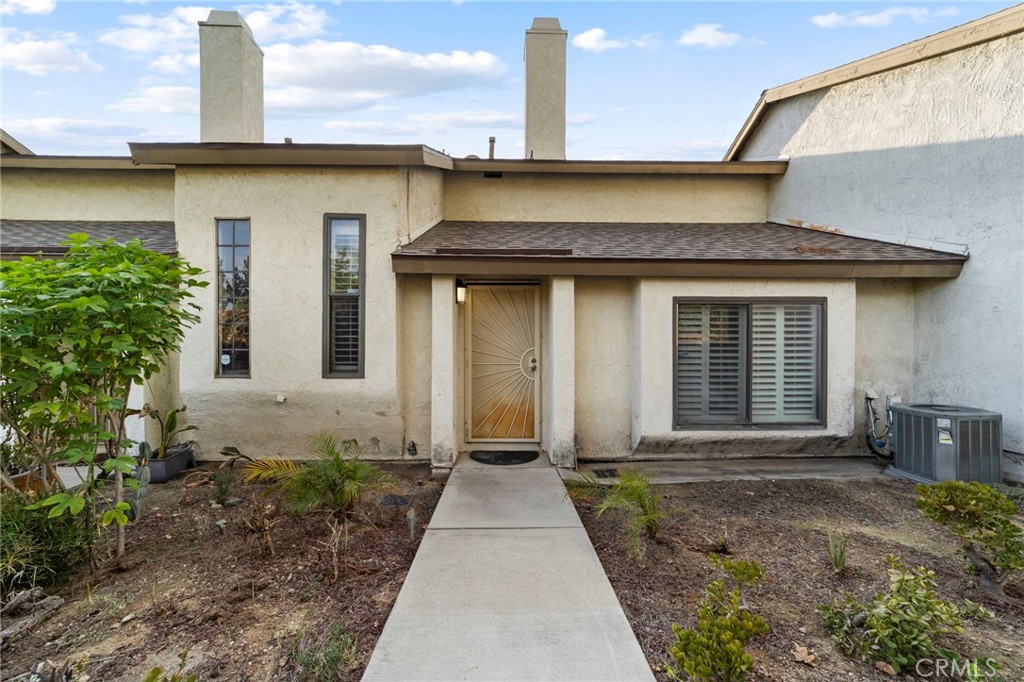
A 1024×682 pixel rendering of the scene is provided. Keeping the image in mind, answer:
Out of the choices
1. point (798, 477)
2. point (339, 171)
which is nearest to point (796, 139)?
point (798, 477)

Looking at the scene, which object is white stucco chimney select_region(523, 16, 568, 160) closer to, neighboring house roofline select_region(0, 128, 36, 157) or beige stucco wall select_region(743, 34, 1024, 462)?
beige stucco wall select_region(743, 34, 1024, 462)

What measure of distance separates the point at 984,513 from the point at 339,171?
744cm

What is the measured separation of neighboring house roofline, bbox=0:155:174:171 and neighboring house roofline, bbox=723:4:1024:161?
10852 mm

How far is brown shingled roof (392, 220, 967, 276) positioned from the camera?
6.40 m

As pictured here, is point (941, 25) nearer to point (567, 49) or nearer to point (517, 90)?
point (567, 49)

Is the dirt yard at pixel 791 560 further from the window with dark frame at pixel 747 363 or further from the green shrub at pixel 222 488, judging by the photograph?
the green shrub at pixel 222 488

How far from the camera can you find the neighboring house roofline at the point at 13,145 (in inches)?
332

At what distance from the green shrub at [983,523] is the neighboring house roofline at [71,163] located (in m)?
10.6

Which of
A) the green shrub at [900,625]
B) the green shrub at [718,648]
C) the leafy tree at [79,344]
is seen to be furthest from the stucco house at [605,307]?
the green shrub at [718,648]

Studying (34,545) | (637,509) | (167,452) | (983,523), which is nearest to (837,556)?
(983,523)

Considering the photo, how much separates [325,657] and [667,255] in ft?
19.0

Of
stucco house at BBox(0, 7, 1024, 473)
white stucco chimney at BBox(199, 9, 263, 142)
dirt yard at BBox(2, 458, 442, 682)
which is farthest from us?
white stucco chimney at BBox(199, 9, 263, 142)

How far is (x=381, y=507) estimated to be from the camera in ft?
17.0

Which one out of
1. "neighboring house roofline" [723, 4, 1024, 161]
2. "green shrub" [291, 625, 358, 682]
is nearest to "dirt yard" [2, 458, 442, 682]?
"green shrub" [291, 625, 358, 682]
